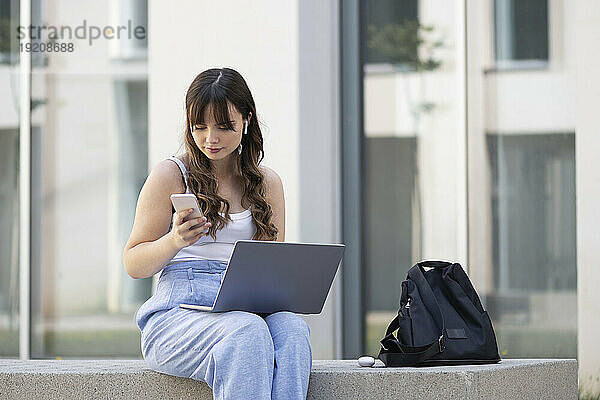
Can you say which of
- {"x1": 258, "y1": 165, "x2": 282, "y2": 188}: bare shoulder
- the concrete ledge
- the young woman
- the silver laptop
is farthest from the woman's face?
the concrete ledge

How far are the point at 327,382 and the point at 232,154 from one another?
0.89m

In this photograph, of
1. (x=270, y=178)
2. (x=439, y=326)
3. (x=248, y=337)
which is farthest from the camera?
(x=270, y=178)

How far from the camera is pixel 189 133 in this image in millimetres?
3662

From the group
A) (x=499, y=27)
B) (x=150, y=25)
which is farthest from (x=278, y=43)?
(x=499, y=27)

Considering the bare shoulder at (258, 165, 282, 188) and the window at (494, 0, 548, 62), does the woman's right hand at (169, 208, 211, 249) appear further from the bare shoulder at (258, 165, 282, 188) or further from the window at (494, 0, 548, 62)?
the window at (494, 0, 548, 62)

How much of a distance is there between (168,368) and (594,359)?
2836 millimetres

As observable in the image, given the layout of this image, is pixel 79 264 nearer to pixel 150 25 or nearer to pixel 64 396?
pixel 150 25

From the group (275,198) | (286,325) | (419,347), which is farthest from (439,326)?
(275,198)

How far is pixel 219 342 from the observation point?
321 cm

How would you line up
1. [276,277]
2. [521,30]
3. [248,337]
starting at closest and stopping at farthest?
[248,337]
[276,277]
[521,30]

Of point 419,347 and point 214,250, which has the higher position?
point 214,250

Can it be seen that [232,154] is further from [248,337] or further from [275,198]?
[248,337]

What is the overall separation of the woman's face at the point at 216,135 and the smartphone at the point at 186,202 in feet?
1.23

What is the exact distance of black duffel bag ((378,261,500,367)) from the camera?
3.61 meters
